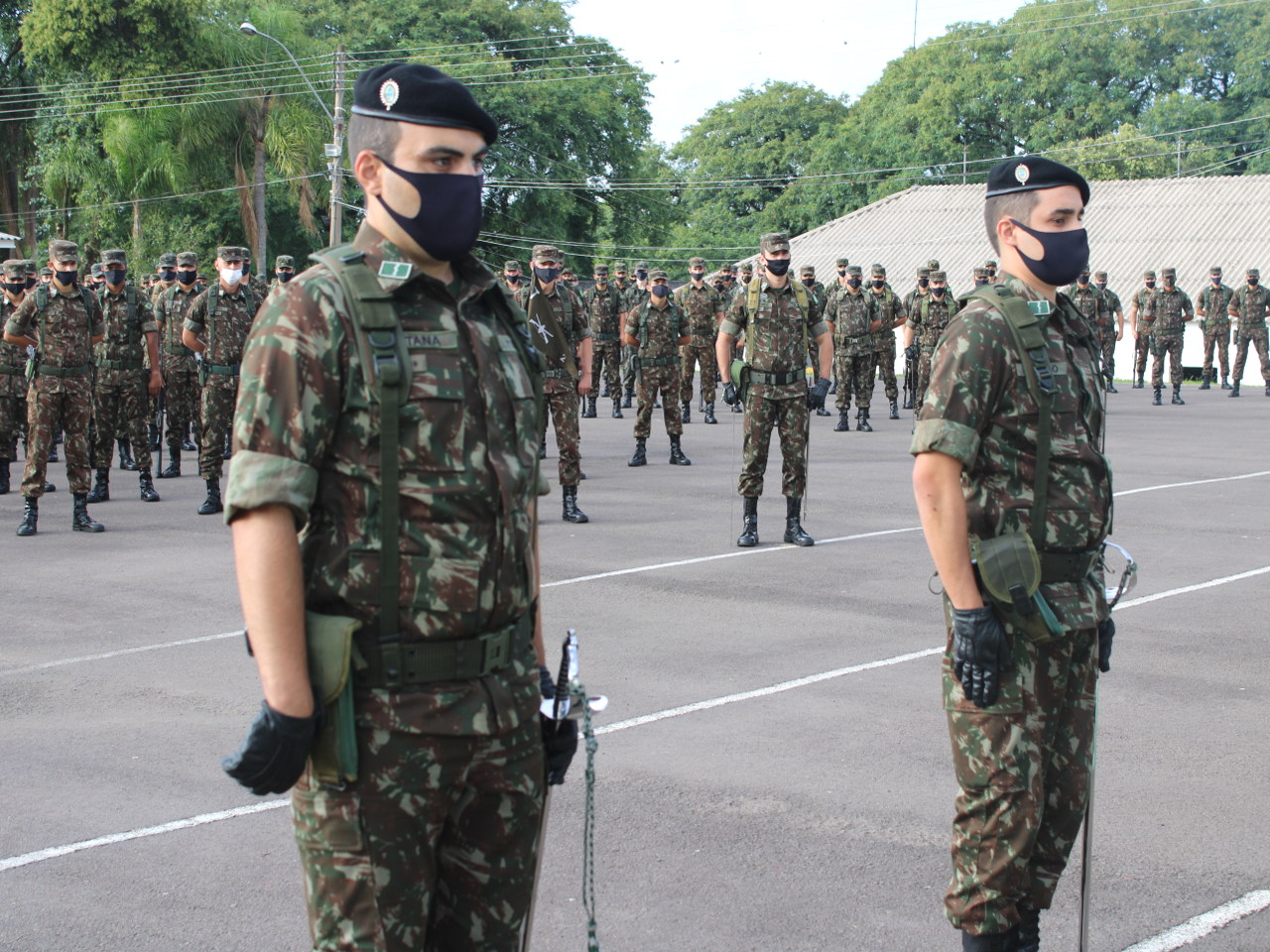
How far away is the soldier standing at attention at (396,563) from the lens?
261cm

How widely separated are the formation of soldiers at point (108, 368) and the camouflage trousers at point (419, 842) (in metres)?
9.94

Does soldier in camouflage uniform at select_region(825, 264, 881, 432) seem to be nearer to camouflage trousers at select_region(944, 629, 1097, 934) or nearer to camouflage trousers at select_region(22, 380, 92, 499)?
camouflage trousers at select_region(22, 380, 92, 499)

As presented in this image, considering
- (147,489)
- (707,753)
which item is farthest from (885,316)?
(707,753)

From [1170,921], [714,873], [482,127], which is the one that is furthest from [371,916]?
[1170,921]

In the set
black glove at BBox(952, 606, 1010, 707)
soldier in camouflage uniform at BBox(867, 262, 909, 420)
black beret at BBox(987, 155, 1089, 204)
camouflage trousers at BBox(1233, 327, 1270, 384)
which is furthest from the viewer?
camouflage trousers at BBox(1233, 327, 1270, 384)

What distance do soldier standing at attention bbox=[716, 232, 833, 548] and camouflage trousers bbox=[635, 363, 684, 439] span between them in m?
5.46

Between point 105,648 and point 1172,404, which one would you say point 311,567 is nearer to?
point 105,648

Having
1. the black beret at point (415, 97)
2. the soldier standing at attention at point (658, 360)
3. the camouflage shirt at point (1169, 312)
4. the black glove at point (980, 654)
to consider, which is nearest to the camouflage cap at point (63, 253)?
the soldier standing at attention at point (658, 360)

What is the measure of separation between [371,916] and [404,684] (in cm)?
43

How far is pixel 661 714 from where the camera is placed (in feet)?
21.6

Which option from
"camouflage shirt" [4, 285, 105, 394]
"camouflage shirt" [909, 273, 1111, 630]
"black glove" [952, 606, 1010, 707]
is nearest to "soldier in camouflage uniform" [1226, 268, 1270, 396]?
"camouflage shirt" [4, 285, 105, 394]

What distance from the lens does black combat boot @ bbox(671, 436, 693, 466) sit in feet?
56.0

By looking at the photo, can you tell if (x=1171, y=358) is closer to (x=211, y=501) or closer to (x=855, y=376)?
(x=855, y=376)

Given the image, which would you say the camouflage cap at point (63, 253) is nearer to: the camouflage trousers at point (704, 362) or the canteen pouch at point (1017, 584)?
the canteen pouch at point (1017, 584)
